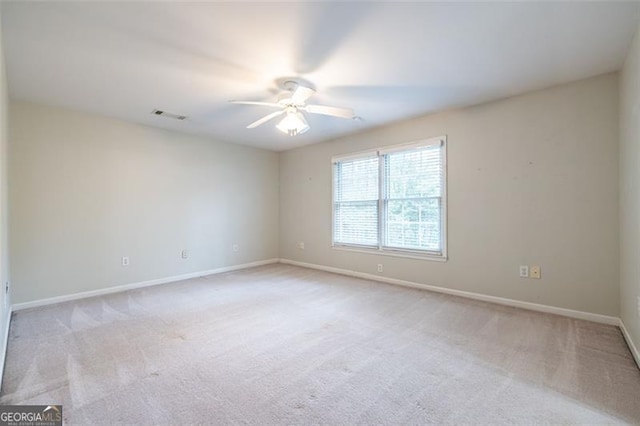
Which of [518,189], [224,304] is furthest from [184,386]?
[518,189]

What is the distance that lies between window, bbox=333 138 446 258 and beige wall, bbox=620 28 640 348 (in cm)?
167

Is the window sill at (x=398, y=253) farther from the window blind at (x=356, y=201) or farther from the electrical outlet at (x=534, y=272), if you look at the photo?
the electrical outlet at (x=534, y=272)

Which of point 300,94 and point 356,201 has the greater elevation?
point 300,94

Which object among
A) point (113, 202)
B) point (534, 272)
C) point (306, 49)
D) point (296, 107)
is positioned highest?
point (306, 49)

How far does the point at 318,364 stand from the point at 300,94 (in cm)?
241

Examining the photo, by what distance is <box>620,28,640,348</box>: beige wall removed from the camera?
7.05 ft

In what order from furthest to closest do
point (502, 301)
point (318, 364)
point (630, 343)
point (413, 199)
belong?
point (413, 199) → point (502, 301) → point (630, 343) → point (318, 364)

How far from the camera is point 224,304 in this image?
3.51 m

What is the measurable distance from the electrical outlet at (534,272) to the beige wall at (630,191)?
2.10ft

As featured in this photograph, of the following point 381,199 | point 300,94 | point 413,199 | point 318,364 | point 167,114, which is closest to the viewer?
point 318,364

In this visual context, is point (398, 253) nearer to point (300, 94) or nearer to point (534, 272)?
point (534, 272)

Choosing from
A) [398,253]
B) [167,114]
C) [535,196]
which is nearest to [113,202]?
[167,114]

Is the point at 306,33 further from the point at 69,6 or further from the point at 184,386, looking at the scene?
the point at 184,386

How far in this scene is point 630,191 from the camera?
236 cm
